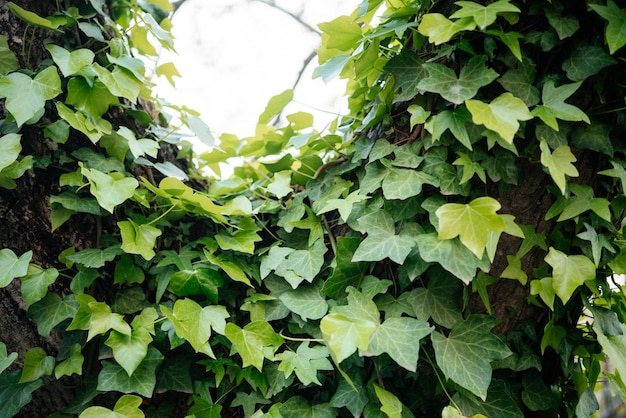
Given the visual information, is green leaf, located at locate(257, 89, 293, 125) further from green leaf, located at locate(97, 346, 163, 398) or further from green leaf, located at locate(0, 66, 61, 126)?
green leaf, located at locate(97, 346, 163, 398)

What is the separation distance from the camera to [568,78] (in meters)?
0.68

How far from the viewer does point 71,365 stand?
747mm

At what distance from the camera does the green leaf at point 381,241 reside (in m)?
0.69

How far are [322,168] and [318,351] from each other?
1.40 ft

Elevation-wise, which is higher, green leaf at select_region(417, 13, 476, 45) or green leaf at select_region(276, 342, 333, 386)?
green leaf at select_region(417, 13, 476, 45)

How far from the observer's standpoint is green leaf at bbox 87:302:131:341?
723 mm

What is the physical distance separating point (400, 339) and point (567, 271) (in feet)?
1.05

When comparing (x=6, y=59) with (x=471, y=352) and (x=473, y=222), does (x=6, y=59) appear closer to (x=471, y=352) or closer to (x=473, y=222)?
(x=473, y=222)

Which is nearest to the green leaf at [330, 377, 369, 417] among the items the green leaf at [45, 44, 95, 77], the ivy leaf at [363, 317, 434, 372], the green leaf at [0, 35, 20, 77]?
the ivy leaf at [363, 317, 434, 372]

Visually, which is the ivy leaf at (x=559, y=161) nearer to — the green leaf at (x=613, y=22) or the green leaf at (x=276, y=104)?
the green leaf at (x=613, y=22)

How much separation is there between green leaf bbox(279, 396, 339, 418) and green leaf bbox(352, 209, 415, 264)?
0.32 m

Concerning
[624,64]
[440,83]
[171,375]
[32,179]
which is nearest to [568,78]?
[624,64]

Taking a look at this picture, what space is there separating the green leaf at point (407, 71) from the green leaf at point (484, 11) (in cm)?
13

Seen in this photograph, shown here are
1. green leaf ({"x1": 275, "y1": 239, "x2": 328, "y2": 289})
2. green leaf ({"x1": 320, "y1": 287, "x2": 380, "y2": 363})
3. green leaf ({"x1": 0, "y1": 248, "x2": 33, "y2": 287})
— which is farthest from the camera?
green leaf ({"x1": 275, "y1": 239, "x2": 328, "y2": 289})
